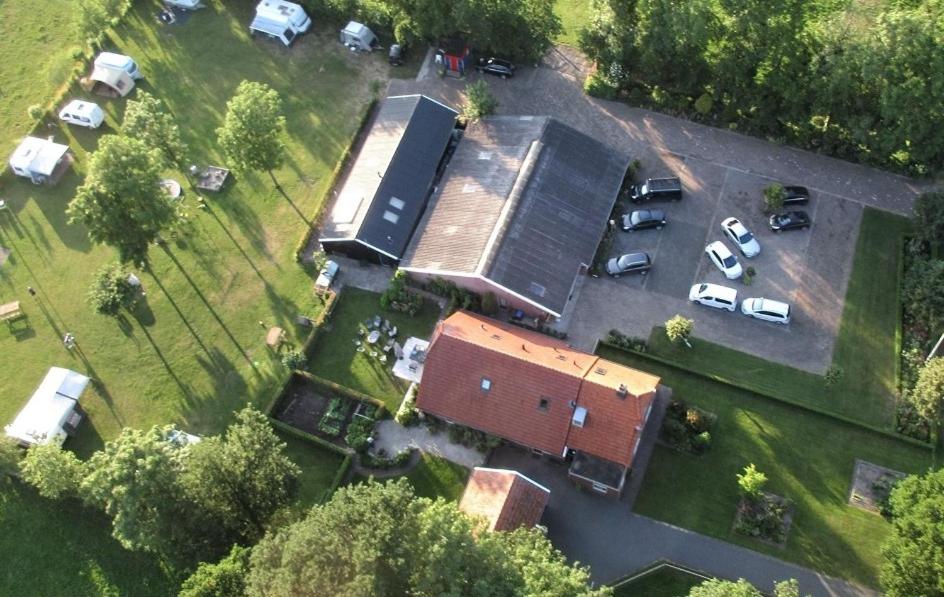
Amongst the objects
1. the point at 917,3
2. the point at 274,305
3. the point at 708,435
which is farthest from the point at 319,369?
the point at 917,3

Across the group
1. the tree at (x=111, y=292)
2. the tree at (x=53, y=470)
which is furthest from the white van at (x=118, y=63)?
the tree at (x=53, y=470)

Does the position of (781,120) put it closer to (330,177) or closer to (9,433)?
(330,177)

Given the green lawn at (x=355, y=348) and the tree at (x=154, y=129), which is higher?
the tree at (x=154, y=129)

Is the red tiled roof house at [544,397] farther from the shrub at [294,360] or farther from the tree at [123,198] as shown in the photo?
the tree at [123,198]

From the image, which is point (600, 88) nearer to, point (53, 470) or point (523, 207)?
point (523, 207)

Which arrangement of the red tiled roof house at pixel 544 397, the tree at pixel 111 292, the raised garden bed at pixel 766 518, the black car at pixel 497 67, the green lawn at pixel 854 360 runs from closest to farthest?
the raised garden bed at pixel 766 518
the red tiled roof house at pixel 544 397
the green lawn at pixel 854 360
the tree at pixel 111 292
the black car at pixel 497 67

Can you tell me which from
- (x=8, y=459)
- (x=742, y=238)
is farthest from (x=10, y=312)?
(x=742, y=238)

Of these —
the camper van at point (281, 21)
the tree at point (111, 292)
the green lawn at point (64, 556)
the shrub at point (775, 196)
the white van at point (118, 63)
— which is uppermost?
the camper van at point (281, 21)

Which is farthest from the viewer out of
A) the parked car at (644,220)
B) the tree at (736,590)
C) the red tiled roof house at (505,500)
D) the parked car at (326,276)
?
the parked car at (644,220)
